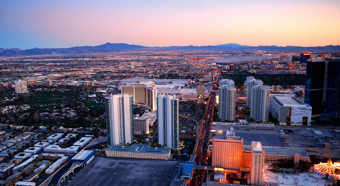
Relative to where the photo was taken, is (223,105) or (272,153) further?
(223,105)

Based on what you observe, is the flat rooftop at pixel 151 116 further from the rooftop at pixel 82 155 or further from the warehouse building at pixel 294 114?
the warehouse building at pixel 294 114

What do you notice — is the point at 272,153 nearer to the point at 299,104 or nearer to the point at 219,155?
the point at 219,155

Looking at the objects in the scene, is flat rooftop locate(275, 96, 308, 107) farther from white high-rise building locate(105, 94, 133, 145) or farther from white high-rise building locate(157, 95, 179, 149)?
white high-rise building locate(105, 94, 133, 145)

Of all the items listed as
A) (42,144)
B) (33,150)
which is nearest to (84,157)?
(33,150)

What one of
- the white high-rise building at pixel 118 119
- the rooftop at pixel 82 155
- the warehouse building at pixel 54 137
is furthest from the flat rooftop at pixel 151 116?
the rooftop at pixel 82 155

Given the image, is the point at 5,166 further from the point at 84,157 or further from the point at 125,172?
the point at 125,172

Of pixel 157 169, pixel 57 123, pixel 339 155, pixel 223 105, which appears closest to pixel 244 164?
pixel 157 169

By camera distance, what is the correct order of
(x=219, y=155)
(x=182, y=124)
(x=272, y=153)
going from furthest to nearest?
(x=182, y=124), (x=272, y=153), (x=219, y=155)
